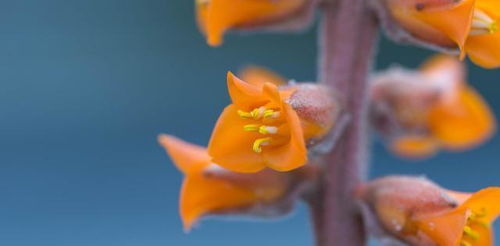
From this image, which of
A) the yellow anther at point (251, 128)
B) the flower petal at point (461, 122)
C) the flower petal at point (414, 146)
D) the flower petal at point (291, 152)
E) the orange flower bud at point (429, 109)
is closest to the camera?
the flower petal at point (291, 152)

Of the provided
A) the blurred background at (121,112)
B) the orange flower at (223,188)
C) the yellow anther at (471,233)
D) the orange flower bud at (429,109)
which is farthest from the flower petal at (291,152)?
the blurred background at (121,112)

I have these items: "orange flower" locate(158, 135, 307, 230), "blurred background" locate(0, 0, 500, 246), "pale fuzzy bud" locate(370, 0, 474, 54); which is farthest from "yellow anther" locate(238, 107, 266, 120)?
"blurred background" locate(0, 0, 500, 246)

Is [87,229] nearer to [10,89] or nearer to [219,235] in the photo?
[219,235]

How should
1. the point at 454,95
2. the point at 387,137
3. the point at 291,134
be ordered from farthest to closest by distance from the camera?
the point at 454,95, the point at 387,137, the point at 291,134

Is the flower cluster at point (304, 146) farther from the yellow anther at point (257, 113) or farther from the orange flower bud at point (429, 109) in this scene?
the orange flower bud at point (429, 109)

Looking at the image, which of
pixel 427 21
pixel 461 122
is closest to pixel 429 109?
pixel 461 122

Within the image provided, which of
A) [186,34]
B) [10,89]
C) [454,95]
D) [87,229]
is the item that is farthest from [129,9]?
[454,95]
